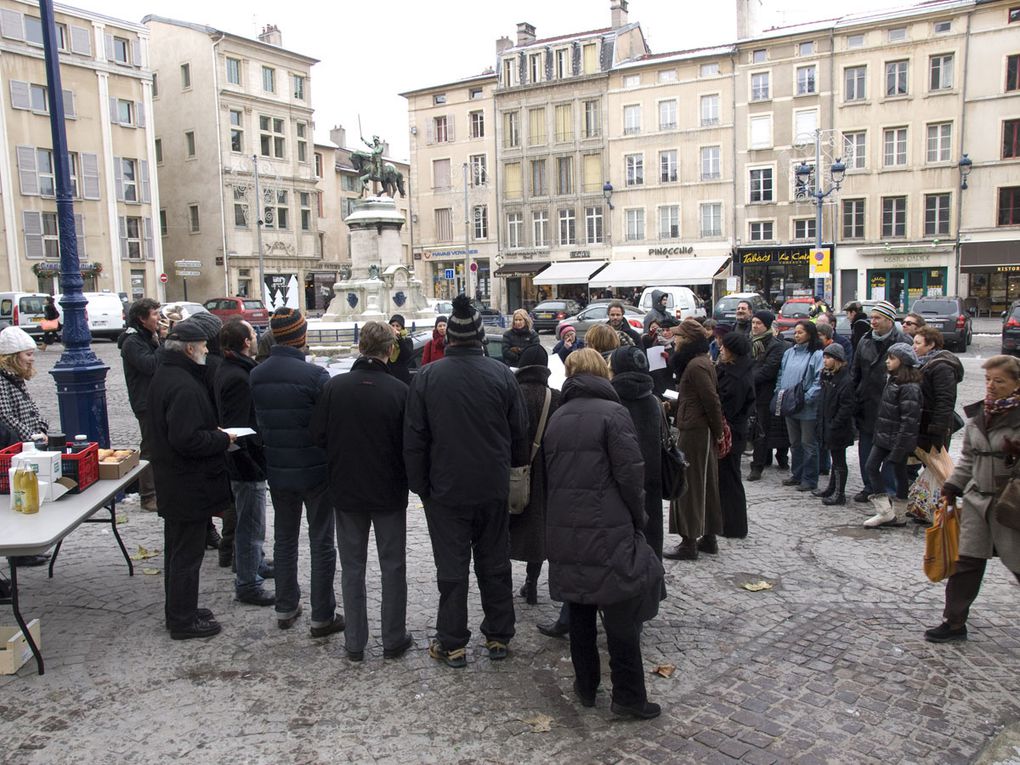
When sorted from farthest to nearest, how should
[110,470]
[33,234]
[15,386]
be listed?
1. [33,234]
2. [15,386]
3. [110,470]

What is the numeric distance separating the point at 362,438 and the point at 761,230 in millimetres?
40058

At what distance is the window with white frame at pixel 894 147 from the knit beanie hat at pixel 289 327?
131 feet

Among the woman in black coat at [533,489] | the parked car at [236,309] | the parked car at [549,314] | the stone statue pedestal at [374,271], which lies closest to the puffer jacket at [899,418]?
the woman in black coat at [533,489]

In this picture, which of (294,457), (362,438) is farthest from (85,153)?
(362,438)

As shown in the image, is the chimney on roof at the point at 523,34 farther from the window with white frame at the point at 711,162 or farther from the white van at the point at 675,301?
the white van at the point at 675,301

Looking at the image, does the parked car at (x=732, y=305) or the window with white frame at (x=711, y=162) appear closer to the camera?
the parked car at (x=732, y=305)

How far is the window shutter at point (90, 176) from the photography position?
126ft

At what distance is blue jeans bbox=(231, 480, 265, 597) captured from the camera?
18.0 feet

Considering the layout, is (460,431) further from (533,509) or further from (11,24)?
(11,24)

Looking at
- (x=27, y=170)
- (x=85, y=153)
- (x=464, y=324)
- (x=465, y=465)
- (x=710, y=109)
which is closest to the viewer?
(x=465, y=465)

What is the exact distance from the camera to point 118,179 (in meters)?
40.2

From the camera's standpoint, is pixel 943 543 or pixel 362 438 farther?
pixel 943 543

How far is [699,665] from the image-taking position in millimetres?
4605

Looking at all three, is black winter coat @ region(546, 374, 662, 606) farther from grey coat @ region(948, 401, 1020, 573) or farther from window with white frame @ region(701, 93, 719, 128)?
window with white frame @ region(701, 93, 719, 128)
